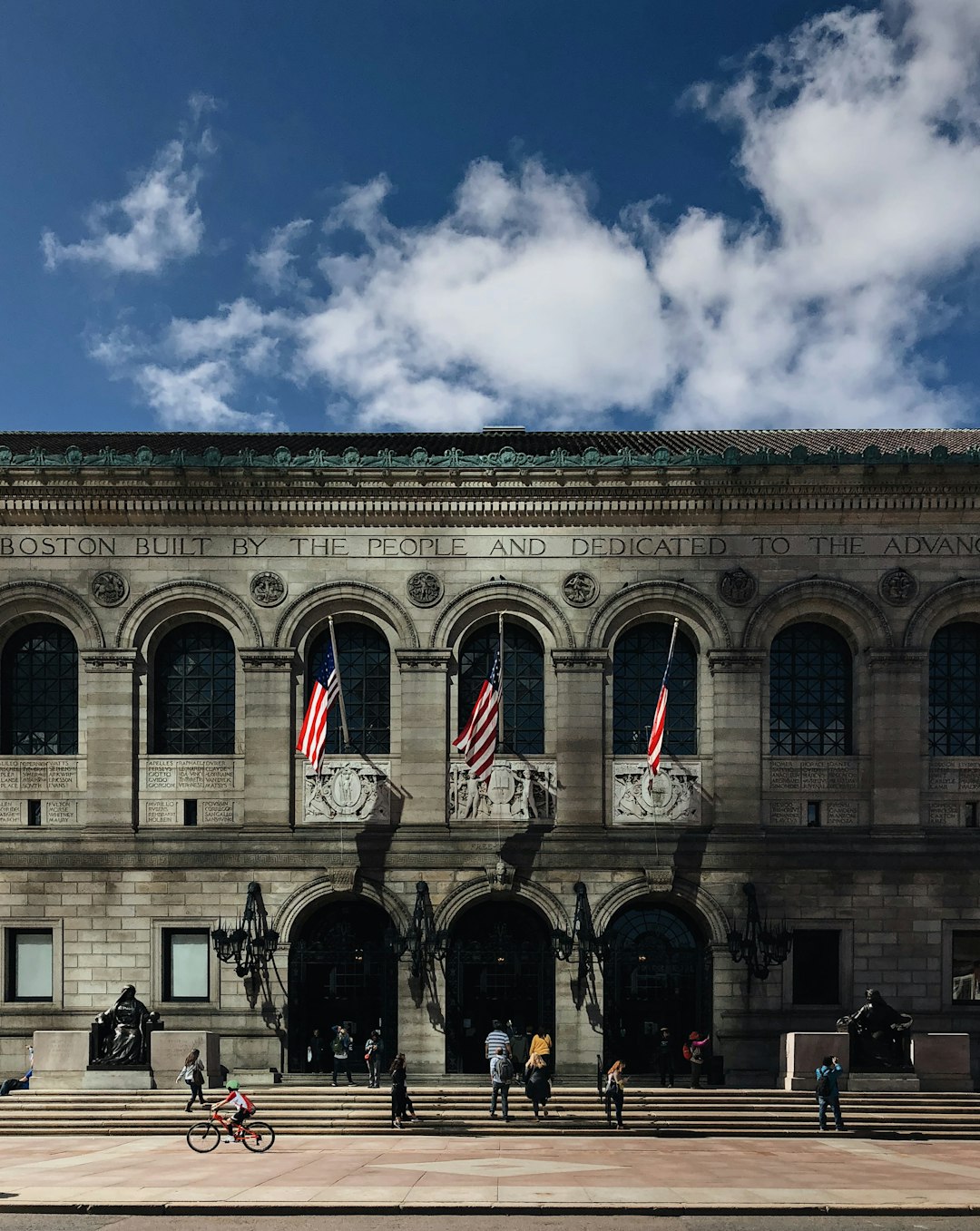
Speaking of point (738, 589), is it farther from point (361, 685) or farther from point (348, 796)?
point (348, 796)

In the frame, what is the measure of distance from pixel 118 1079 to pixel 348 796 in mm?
8347

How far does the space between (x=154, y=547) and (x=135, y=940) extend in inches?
401

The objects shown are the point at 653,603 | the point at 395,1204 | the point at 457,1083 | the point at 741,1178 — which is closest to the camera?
the point at 395,1204

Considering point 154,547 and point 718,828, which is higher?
point 154,547

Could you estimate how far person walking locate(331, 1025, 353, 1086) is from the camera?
2820 centimetres

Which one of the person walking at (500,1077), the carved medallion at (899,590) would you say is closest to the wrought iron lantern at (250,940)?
the person walking at (500,1077)

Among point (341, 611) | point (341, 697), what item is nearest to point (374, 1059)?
point (341, 697)

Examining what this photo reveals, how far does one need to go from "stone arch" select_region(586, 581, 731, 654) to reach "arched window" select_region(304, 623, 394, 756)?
5568 millimetres

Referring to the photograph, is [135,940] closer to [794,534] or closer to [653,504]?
[653,504]

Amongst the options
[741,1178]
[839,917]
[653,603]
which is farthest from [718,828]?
[741,1178]

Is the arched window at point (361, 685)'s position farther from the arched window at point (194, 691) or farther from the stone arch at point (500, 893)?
the stone arch at point (500, 893)

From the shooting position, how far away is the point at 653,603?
3097 cm

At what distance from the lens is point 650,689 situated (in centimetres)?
3119

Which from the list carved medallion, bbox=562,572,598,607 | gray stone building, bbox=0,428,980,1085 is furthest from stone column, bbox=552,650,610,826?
carved medallion, bbox=562,572,598,607
